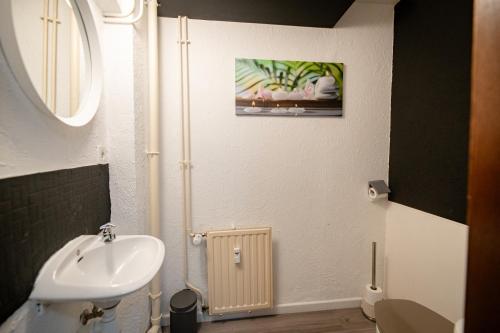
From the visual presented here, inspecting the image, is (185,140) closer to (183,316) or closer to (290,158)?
(290,158)

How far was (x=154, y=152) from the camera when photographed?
1.39 metres

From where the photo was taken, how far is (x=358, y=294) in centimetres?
171

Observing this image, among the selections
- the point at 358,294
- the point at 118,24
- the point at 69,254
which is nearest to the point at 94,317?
the point at 69,254

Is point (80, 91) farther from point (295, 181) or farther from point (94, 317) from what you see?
point (295, 181)

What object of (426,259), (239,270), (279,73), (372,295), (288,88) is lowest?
(372,295)

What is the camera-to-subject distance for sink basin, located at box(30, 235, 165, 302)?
635mm

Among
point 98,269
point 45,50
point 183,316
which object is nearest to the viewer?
point 45,50

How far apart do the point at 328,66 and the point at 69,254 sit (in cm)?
185

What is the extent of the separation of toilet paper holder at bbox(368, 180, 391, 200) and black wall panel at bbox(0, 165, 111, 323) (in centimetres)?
182

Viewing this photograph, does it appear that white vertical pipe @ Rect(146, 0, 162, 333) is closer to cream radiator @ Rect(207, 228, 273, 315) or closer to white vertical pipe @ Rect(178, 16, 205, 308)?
white vertical pipe @ Rect(178, 16, 205, 308)

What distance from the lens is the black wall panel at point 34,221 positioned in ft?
1.84

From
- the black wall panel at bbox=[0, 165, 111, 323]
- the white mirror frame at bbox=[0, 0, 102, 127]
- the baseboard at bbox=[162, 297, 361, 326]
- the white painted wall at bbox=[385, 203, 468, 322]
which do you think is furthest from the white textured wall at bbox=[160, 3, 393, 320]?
the black wall panel at bbox=[0, 165, 111, 323]

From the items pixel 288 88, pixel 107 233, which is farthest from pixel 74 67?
pixel 288 88

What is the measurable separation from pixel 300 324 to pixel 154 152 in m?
1.60
